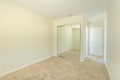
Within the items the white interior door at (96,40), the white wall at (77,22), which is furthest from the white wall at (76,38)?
the white interior door at (96,40)

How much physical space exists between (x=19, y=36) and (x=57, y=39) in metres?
2.41

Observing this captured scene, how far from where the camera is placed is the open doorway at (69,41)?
446 cm

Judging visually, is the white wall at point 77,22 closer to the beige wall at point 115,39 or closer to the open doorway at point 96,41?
the open doorway at point 96,41

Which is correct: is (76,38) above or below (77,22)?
below

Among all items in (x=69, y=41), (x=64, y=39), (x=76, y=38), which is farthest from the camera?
(x=64, y=39)

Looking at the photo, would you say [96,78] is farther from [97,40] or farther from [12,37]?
[97,40]

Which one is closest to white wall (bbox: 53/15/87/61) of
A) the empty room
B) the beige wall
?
the empty room

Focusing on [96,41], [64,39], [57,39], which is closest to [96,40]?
[96,41]

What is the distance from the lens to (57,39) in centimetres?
514

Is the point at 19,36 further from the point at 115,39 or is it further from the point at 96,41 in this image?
the point at 96,41

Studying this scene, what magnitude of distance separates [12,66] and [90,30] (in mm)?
5080

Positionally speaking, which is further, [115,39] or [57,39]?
[57,39]

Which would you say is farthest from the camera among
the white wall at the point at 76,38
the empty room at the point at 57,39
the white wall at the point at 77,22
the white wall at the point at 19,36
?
the white wall at the point at 76,38

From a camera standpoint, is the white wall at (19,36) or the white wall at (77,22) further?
the white wall at (77,22)
